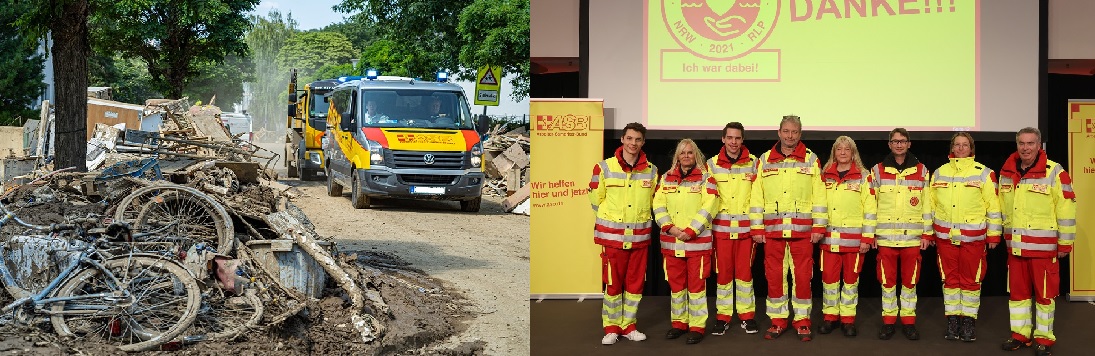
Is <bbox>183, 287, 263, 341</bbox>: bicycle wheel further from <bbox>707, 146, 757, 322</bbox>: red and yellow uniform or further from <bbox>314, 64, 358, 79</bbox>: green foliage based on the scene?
<bbox>314, 64, 358, 79</bbox>: green foliage

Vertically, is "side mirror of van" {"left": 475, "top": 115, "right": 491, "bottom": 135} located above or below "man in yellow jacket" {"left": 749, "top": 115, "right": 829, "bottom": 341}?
above

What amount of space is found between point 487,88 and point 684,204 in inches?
443

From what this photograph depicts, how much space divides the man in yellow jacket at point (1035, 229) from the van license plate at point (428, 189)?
1121cm

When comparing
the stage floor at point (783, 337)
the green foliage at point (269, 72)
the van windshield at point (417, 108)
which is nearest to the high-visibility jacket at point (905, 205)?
the stage floor at point (783, 337)

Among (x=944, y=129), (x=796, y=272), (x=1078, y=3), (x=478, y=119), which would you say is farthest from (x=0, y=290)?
(x=478, y=119)

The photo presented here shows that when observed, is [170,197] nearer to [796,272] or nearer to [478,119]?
[796,272]

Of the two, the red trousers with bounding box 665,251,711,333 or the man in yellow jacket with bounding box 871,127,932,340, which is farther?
the man in yellow jacket with bounding box 871,127,932,340

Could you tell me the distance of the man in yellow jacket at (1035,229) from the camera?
25.4ft

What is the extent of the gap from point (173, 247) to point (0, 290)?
1216 millimetres

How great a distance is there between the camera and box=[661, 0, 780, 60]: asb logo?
28.6 feet

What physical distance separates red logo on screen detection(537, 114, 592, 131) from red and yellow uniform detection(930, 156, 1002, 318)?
8.47 ft

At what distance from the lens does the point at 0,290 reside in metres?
8.29

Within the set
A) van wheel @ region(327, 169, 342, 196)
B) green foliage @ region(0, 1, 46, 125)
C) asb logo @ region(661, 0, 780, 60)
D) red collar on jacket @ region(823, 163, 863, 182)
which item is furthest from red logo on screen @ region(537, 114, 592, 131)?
green foliage @ region(0, 1, 46, 125)

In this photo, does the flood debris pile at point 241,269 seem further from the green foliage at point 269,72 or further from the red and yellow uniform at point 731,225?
the green foliage at point 269,72
